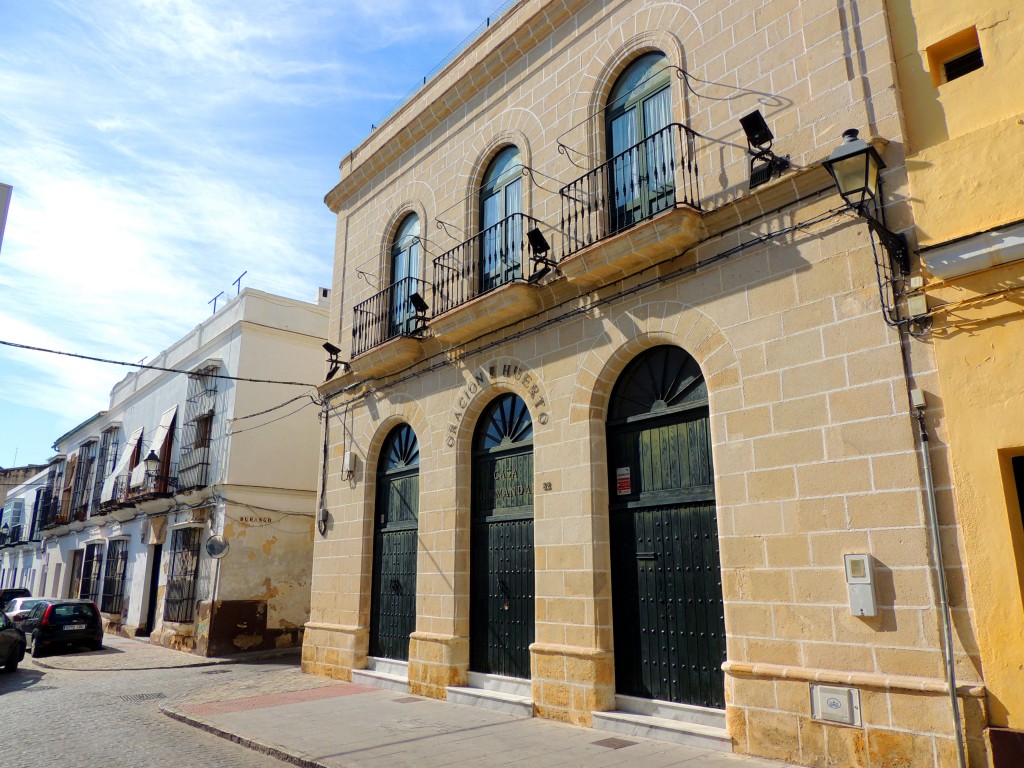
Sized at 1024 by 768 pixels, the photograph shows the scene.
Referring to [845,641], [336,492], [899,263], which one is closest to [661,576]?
[845,641]

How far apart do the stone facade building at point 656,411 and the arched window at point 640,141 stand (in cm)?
3

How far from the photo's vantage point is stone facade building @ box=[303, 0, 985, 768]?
5.68 m

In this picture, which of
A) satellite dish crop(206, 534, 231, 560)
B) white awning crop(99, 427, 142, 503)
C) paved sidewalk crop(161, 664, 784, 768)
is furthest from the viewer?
white awning crop(99, 427, 142, 503)

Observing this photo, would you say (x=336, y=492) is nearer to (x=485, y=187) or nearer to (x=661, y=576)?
(x=485, y=187)

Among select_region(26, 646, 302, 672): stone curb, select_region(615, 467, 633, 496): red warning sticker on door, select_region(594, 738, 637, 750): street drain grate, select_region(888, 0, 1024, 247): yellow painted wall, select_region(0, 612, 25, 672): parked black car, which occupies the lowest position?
select_region(26, 646, 302, 672): stone curb

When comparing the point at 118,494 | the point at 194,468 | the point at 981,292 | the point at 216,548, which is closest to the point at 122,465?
the point at 118,494

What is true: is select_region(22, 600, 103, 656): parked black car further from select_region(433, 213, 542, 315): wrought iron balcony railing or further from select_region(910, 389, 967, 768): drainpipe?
select_region(910, 389, 967, 768): drainpipe

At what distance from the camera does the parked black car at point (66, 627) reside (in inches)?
626

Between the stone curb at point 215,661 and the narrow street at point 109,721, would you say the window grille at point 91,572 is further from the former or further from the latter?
the narrow street at point 109,721

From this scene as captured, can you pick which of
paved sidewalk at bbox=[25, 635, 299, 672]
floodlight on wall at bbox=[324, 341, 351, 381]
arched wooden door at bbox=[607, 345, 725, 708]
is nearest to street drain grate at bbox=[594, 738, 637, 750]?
arched wooden door at bbox=[607, 345, 725, 708]

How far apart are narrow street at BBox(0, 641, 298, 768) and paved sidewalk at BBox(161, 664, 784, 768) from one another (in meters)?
0.34

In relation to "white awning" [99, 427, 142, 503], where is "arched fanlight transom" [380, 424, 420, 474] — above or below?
below

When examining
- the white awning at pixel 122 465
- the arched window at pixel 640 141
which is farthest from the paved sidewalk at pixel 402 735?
the white awning at pixel 122 465

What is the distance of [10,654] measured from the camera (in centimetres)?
1299
